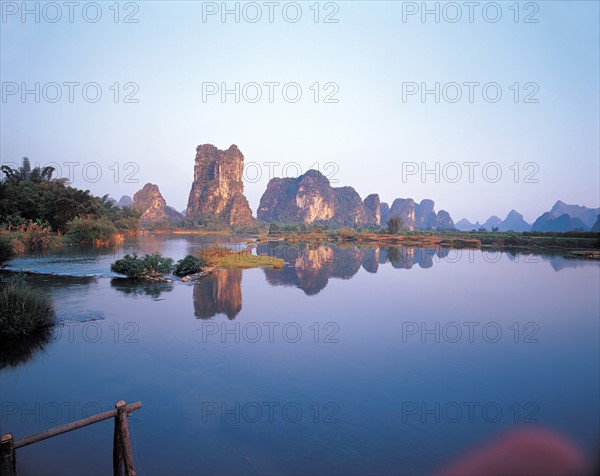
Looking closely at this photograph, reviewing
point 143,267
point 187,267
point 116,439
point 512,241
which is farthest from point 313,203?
point 116,439

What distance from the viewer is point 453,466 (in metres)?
5.12

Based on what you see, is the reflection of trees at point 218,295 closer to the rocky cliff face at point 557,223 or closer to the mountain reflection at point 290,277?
the mountain reflection at point 290,277

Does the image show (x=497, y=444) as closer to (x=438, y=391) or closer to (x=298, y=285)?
(x=438, y=391)

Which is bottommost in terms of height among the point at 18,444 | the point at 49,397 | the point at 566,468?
the point at 566,468

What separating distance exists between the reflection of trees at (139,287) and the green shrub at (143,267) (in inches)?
17.0

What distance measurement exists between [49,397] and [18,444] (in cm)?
373

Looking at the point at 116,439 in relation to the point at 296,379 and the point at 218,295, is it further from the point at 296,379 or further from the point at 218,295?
the point at 218,295

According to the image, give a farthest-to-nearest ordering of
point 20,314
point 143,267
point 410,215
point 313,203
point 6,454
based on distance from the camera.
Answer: point 410,215
point 313,203
point 143,267
point 20,314
point 6,454

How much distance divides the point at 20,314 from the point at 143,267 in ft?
27.6

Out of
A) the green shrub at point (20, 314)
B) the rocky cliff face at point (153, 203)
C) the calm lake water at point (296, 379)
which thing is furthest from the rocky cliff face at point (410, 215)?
the green shrub at point (20, 314)

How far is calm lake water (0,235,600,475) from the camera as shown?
532 cm

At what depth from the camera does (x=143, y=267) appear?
17.3 metres

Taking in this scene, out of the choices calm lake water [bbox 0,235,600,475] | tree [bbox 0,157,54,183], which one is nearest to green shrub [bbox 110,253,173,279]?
calm lake water [bbox 0,235,600,475]

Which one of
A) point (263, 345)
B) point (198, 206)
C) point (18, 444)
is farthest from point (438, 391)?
point (198, 206)
